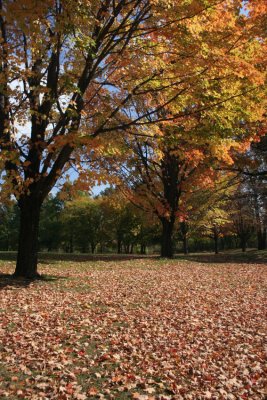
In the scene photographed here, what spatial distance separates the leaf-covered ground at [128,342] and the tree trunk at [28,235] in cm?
59

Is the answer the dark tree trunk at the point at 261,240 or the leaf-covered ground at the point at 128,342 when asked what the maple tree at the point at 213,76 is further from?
the dark tree trunk at the point at 261,240

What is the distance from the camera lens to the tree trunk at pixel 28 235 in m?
11.1

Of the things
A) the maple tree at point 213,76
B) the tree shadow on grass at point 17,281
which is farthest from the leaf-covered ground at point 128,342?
the maple tree at point 213,76

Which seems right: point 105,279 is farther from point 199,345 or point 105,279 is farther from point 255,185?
point 255,185

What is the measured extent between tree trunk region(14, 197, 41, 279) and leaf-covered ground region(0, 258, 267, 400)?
1.94 ft

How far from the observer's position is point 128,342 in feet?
21.1

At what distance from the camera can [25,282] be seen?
10594 mm

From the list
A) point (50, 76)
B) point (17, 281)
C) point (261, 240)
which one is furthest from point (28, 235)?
point (261, 240)

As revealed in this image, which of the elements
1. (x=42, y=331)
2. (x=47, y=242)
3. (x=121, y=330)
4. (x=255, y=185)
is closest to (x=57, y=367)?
(x=42, y=331)

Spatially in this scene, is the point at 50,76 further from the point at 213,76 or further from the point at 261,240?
the point at 261,240

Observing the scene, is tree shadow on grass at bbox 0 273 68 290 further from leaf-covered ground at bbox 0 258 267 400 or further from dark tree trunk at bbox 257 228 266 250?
dark tree trunk at bbox 257 228 266 250

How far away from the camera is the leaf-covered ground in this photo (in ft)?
16.3

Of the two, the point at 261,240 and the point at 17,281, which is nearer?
the point at 17,281

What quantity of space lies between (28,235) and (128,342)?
18.7 feet
